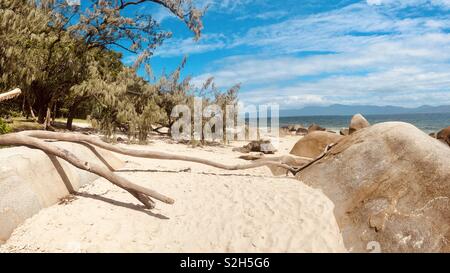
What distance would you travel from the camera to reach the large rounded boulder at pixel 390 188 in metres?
5.21

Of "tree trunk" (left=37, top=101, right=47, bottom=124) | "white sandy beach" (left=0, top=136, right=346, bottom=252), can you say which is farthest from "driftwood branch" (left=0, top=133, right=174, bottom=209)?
"tree trunk" (left=37, top=101, right=47, bottom=124)

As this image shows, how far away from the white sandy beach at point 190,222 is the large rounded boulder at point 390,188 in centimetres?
37

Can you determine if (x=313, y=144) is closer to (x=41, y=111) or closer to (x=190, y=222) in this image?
(x=190, y=222)

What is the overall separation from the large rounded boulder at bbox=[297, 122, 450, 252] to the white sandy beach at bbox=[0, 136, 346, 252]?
0.37 metres

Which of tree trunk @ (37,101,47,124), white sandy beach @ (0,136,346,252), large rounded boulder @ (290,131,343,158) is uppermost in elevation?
tree trunk @ (37,101,47,124)

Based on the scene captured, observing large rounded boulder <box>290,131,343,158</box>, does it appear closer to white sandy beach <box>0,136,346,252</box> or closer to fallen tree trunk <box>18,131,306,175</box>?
fallen tree trunk <box>18,131,306,175</box>

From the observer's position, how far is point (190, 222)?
6098 mm

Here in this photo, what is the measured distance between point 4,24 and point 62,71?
4601 millimetres

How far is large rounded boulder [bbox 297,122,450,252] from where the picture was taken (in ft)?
17.1

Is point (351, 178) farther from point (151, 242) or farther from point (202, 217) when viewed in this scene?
point (151, 242)

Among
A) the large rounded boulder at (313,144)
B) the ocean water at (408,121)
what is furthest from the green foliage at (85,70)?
the ocean water at (408,121)

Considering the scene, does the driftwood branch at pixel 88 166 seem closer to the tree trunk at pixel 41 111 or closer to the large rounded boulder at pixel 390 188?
the large rounded boulder at pixel 390 188

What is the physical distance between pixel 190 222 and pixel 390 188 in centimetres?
355
